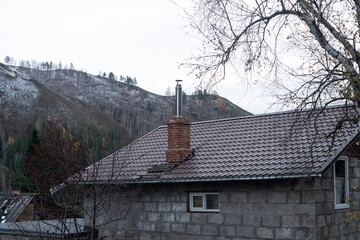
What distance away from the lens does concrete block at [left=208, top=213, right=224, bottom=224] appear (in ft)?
38.2

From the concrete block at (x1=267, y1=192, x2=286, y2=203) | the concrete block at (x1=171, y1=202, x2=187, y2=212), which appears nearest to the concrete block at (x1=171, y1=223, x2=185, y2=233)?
the concrete block at (x1=171, y1=202, x2=187, y2=212)

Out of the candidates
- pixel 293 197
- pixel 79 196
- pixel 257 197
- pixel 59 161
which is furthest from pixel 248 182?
pixel 59 161

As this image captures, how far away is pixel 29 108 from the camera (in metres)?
125

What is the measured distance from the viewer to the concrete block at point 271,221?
34.9ft

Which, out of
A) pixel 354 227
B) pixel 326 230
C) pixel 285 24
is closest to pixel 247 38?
pixel 285 24

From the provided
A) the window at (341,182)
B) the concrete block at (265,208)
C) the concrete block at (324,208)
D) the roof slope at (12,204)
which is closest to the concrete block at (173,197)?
the concrete block at (265,208)

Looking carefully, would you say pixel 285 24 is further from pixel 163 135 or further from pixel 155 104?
pixel 155 104

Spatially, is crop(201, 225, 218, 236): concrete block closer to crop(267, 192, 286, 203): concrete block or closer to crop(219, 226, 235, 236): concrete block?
crop(219, 226, 235, 236): concrete block

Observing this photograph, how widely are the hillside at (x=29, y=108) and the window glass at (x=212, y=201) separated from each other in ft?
343

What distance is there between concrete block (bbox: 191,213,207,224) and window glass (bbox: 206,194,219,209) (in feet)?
0.85

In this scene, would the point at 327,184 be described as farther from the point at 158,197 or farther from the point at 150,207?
the point at 150,207

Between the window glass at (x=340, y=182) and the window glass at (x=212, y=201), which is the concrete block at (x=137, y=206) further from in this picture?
the window glass at (x=340, y=182)

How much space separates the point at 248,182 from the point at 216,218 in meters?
1.32

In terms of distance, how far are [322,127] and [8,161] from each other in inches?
3005
